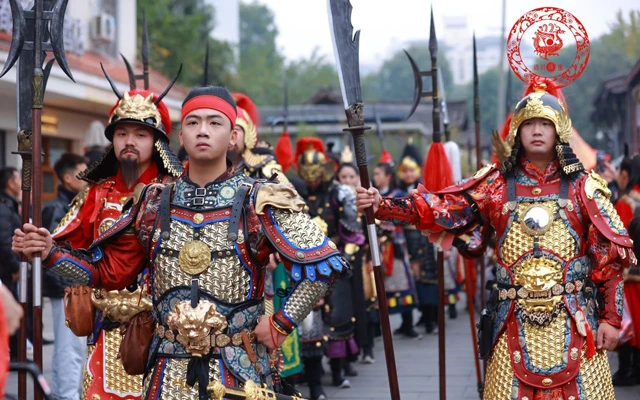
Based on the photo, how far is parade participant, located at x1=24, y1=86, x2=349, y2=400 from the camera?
4.03 m

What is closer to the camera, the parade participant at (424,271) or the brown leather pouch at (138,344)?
the brown leather pouch at (138,344)

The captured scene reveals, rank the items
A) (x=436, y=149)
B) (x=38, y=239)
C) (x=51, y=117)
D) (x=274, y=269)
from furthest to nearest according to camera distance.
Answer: (x=51, y=117), (x=274, y=269), (x=436, y=149), (x=38, y=239)

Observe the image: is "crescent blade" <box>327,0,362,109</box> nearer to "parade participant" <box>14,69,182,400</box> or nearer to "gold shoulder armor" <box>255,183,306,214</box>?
"gold shoulder armor" <box>255,183,306,214</box>

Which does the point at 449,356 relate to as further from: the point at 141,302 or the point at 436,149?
the point at 141,302

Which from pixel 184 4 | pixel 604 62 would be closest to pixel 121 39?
pixel 184 4

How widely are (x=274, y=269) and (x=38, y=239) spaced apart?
357 centimetres

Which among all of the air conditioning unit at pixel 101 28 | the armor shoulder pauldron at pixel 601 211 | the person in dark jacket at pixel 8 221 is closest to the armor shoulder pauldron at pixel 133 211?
the armor shoulder pauldron at pixel 601 211

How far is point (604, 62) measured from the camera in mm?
44969

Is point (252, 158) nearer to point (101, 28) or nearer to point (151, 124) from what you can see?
point (151, 124)

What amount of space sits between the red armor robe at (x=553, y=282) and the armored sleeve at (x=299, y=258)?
4.07 feet

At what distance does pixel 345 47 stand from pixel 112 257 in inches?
57.6

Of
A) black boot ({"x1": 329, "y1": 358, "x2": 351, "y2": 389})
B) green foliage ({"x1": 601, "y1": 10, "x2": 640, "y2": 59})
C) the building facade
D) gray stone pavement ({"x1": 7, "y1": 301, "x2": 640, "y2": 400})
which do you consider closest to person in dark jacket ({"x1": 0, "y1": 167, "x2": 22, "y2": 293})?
Answer: gray stone pavement ({"x1": 7, "y1": 301, "x2": 640, "y2": 400})

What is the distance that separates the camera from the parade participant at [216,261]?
4.03m

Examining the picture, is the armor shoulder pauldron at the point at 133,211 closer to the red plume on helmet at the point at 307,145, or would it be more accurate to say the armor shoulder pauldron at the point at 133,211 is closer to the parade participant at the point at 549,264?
the parade participant at the point at 549,264
